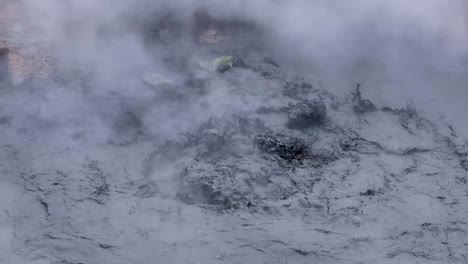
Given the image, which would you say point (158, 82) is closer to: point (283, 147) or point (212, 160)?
point (212, 160)

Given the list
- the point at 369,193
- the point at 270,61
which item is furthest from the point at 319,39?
the point at 369,193

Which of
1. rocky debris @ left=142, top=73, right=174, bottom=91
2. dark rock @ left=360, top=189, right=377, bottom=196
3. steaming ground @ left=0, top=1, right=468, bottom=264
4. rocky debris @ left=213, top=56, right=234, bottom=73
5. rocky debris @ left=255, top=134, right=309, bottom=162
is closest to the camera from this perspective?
steaming ground @ left=0, top=1, right=468, bottom=264

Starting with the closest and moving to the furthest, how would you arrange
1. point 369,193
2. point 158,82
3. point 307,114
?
point 369,193, point 307,114, point 158,82

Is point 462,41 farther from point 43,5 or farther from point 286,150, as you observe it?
point 43,5

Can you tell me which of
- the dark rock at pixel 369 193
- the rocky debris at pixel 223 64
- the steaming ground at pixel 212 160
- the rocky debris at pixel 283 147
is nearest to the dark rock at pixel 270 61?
the steaming ground at pixel 212 160

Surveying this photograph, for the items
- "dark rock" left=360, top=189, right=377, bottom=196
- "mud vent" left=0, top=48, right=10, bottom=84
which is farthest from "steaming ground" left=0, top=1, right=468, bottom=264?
"mud vent" left=0, top=48, right=10, bottom=84

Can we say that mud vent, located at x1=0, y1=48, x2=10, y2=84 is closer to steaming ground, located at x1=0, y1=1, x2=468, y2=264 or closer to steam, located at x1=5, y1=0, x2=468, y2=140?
steaming ground, located at x1=0, y1=1, x2=468, y2=264
